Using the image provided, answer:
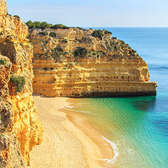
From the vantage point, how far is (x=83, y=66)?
3869 cm

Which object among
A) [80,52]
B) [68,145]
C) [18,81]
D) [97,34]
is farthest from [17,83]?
[97,34]

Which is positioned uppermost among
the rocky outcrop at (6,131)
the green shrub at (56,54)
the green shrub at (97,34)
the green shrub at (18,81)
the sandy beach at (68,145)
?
the green shrub at (97,34)

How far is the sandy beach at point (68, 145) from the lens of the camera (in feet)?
63.4

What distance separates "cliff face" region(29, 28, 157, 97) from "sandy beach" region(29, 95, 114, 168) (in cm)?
668

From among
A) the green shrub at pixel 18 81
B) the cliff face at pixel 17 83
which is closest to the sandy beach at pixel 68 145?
the cliff face at pixel 17 83

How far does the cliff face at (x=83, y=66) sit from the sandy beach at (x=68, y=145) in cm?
668

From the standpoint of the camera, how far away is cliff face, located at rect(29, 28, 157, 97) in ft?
123

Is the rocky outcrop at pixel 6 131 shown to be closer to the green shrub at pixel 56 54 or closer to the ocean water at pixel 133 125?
the ocean water at pixel 133 125

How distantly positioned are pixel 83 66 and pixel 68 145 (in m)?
18.1

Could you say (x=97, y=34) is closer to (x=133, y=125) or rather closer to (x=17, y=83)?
(x=133, y=125)

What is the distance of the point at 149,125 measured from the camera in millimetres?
28812

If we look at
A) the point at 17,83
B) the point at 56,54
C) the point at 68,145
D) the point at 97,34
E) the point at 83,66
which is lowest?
the point at 68,145

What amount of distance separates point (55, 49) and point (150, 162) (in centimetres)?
2294

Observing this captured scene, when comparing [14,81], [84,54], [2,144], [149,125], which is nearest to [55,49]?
[84,54]
